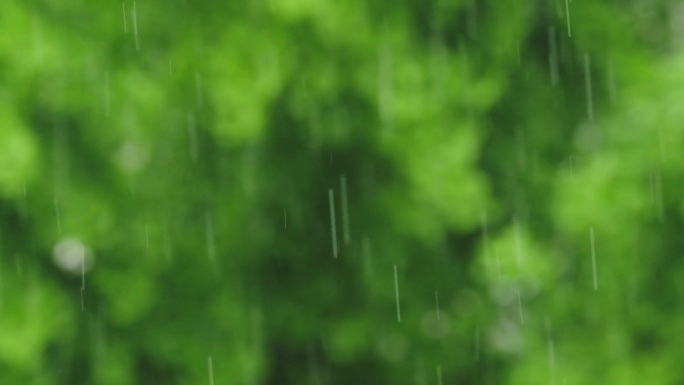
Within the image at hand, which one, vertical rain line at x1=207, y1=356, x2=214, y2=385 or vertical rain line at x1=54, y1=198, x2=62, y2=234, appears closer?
vertical rain line at x1=54, y1=198, x2=62, y2=234

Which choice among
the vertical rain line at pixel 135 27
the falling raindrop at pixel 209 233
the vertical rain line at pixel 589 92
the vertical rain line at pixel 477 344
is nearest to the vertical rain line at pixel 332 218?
the falling raindrop at pixel 209 233

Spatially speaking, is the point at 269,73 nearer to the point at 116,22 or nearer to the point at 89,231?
the point at 116,22

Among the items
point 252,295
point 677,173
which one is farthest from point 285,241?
point 677,173

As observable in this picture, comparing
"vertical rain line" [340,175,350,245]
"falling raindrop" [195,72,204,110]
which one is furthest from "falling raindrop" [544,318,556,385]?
"falling raindrop" [195,72,204,110]

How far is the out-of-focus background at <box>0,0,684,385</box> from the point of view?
3273 millimetres

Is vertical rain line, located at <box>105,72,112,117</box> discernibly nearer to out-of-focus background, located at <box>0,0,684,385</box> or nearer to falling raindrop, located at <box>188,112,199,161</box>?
out-of-focus background, located at <box>0,0,684,385</box>

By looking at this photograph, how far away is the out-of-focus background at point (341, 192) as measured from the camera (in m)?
3.27

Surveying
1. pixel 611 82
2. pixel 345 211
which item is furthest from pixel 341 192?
Answer: pixel 611 82

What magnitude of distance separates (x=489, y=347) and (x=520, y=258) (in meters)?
0.95

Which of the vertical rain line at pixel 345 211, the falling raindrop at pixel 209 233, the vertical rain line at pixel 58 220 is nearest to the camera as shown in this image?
the vertical rain line at pixel 58 220

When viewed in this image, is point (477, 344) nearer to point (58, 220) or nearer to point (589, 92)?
point (589, 92)

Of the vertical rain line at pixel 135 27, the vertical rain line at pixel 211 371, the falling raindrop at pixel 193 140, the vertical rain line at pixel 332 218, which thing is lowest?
the vertical rain line at pixel 211 371

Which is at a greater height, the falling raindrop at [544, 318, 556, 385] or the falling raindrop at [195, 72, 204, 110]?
the falling raindrop at [195, 72, 204, 110]

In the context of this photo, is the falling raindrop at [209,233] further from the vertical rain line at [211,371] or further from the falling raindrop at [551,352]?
the falling raindrop at [551,352]
